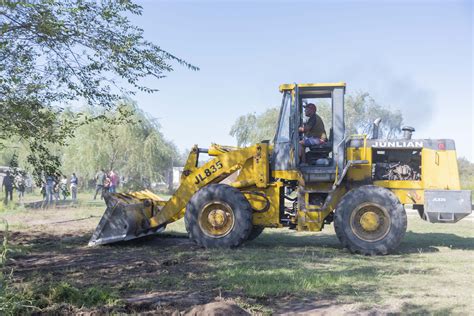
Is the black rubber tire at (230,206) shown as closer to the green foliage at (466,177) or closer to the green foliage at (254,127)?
the green foliage at (466,177)

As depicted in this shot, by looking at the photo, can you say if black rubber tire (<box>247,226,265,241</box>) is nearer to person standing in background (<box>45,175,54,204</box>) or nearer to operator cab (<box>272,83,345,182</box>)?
operator cab (<box>272,83,345,182</box>)

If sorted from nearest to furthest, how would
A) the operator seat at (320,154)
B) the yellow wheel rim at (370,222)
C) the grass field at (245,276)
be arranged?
the grass field at (245,276)
the yellow wheel rim at (370,222)
the operator seat at (320,154)

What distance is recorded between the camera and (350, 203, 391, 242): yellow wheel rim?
8969 millimetres

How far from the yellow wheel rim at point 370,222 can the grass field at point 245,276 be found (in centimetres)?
43

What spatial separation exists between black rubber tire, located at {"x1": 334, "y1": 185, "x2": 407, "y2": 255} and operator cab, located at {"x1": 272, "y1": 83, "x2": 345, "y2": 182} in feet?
2.10

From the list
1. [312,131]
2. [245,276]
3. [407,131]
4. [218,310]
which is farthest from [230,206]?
[218,310]

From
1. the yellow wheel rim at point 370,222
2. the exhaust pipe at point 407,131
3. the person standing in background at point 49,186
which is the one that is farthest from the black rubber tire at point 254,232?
the person standing in background at point 49,186

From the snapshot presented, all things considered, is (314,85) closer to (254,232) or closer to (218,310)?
(254,232)

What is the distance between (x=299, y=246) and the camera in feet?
33.1

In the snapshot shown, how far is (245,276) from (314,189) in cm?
338

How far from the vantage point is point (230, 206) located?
31.0 feet

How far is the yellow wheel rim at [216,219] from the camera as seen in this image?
9453 mm

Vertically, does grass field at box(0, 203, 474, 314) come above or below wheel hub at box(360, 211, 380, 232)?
below

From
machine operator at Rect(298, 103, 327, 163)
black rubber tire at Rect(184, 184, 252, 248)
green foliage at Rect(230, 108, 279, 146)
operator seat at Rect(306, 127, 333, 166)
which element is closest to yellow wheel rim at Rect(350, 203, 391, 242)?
operator seat at Rect(306, 127, 333, 166)
